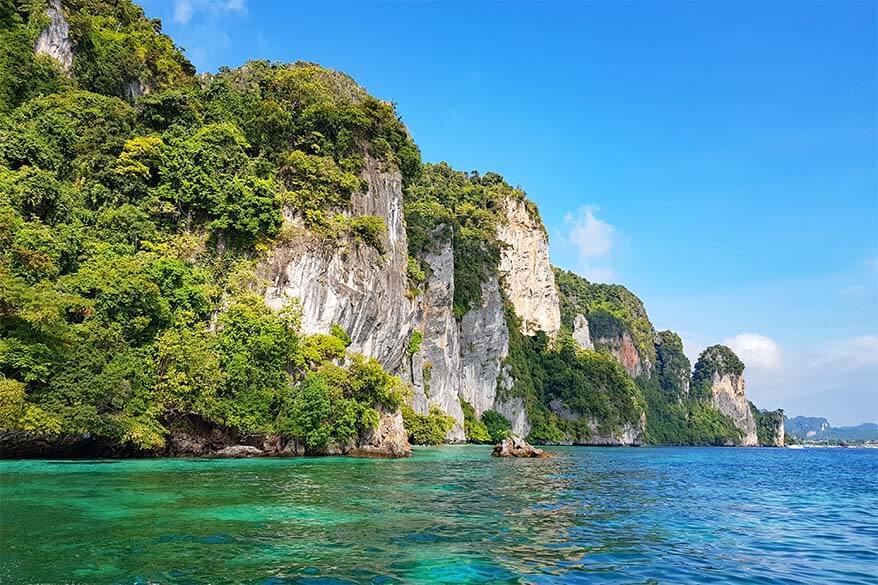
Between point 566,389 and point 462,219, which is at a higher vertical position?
point 462,219

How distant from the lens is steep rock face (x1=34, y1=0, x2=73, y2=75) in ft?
118

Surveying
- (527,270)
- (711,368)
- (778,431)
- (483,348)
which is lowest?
(778,431)

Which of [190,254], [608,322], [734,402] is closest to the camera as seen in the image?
[190,254]

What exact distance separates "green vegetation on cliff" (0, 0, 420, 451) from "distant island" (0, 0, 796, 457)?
108 mm

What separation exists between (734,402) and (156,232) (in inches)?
5987

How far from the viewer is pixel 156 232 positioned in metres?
32.1

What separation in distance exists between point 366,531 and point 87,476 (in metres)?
11.0

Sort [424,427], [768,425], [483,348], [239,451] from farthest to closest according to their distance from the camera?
[768,425]
[483,348]
[424,427]
[239,451]

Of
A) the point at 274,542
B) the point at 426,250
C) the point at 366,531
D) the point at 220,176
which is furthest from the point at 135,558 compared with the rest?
the point at 426,250

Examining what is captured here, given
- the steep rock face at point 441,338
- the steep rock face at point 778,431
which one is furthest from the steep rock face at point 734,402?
the steep rock face at point 441,338

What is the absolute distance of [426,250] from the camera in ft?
208

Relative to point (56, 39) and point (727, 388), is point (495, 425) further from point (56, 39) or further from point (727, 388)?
point (727, 388)

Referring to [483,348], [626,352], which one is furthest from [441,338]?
[626,352]

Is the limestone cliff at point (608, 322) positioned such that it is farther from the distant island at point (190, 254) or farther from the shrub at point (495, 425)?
the distant island at point (190, 254)
